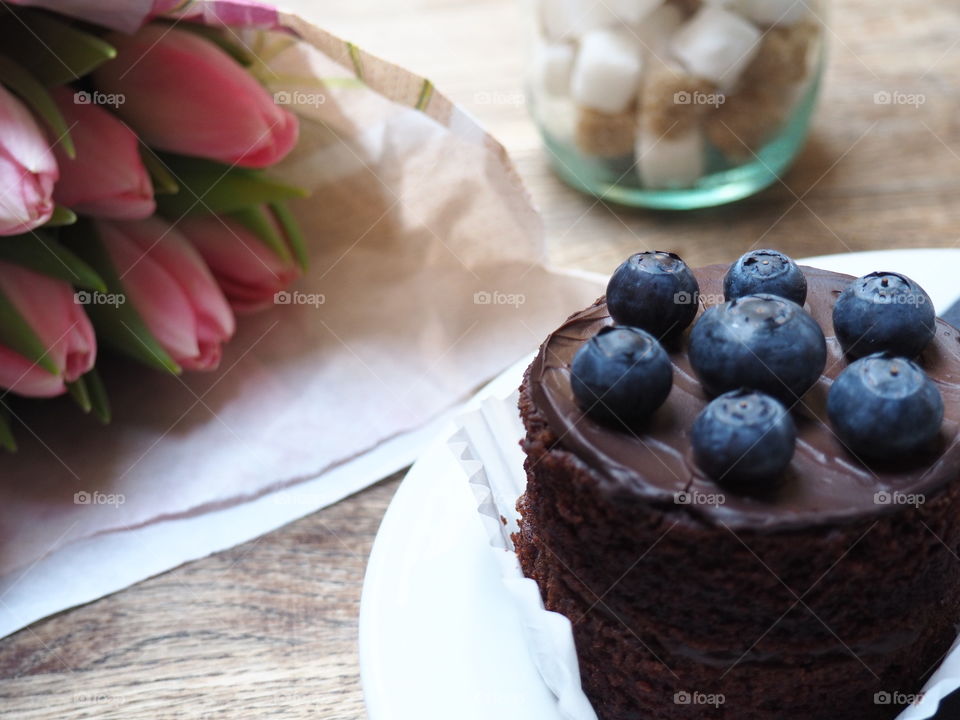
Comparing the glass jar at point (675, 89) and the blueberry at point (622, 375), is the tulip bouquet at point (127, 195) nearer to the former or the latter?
the glass jar at point (675, 89)

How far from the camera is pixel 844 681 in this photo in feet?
2.94

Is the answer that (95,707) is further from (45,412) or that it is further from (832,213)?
(832,213)

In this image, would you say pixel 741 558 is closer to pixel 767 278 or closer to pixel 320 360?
pixel 767 278

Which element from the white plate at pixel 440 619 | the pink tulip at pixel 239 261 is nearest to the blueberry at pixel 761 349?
the white plate at pixel 440 619

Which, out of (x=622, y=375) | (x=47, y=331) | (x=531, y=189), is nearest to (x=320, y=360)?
(x=47, y=331)

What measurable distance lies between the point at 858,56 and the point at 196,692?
1.71 metres

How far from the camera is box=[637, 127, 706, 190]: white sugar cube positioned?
1.51 meters

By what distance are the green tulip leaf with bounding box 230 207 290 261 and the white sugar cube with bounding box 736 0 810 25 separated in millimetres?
710

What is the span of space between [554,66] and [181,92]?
560 mm

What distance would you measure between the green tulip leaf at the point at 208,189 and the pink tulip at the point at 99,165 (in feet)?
0.38

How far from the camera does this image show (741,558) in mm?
823

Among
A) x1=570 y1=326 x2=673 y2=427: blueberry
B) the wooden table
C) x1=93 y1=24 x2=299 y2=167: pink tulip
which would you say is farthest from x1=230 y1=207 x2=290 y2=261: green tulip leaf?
x1=570 y1=326 x2=673 y2=427: blueberry

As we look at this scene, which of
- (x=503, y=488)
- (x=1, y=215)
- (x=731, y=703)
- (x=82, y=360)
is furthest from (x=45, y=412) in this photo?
(x=731, y=703)

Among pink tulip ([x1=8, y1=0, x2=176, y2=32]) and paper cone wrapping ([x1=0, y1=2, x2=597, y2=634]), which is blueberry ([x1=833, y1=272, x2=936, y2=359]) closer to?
paper cone wrapping ([x1=0, y1=2, x2=597, y2=634])
